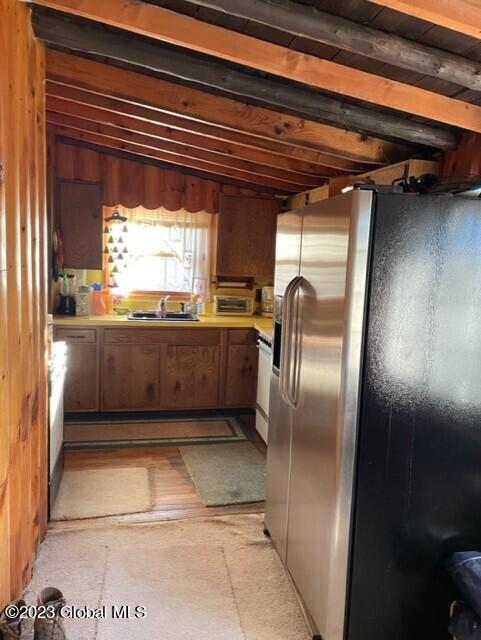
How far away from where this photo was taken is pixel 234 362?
4.33 metres

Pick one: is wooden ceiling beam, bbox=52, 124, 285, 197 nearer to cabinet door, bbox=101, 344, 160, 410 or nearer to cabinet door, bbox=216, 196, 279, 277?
cabinet door, bbox=216, 196, 279, 277

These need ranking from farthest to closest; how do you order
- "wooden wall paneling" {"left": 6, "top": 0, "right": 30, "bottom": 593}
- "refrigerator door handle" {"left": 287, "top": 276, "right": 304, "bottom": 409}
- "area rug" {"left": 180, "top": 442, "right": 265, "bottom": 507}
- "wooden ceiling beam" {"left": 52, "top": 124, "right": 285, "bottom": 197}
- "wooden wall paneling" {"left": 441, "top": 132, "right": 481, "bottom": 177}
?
"wooden ceiling beam" {"left": 52, "top": 124, "right": 285, "bottom": 197} → "area rug" {"left": 180, "top": 442, "right": 265, "bottom": 507} → "wooden wall paneling" {"left": 441, "top": 132, "right": 481, "bottom": 177} → "refrigerator door handle" {"left": 287, "top": 276, "right": 304, "bottom": 409} → "wooden wall paneling" {"left": 6, "top": 0, "right": 30, "bottom": 593}

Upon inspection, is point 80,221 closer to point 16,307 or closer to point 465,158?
point 16,307

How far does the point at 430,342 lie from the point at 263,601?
4.47 ft

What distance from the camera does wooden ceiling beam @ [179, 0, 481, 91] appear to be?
1.70m

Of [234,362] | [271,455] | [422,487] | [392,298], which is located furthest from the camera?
[234,362]

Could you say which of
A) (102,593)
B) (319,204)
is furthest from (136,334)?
(319,204)

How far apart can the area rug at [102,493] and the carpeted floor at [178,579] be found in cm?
19

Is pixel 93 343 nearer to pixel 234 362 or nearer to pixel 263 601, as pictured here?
pixel 234 362

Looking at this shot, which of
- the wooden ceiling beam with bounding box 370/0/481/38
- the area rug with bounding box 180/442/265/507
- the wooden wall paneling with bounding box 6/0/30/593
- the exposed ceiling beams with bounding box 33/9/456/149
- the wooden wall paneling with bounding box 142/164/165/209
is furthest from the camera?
the wooden wall paneling with bounding box 142/164/165/209

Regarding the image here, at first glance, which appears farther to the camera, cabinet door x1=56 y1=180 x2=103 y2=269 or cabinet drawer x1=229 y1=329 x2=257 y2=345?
cabinet drawer x1=229 y1=329 x2=257 y2=345

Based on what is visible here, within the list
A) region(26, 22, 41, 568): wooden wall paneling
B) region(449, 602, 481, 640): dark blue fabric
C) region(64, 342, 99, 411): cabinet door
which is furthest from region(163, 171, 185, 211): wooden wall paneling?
region(449, 602, 481, 640): dark blue fabric

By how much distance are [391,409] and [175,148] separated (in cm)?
299

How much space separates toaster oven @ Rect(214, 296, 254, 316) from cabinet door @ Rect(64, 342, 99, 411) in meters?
1.31
